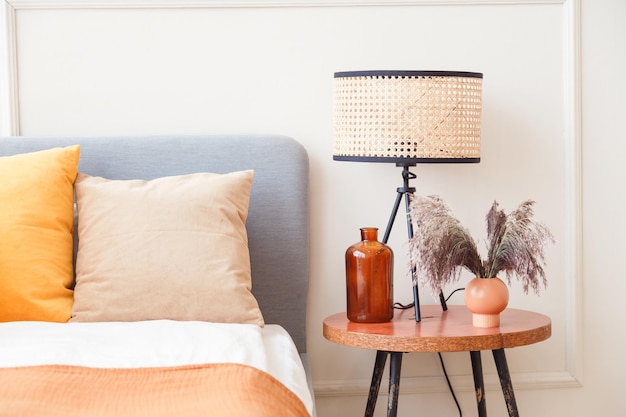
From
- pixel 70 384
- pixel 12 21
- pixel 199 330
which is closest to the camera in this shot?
pixel 70 384

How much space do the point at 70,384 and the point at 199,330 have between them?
0.47 meters

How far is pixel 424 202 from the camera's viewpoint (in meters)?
2.23

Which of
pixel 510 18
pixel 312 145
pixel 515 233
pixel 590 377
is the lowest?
pixel 590 377

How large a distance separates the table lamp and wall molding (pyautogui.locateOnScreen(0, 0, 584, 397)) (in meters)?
0.47

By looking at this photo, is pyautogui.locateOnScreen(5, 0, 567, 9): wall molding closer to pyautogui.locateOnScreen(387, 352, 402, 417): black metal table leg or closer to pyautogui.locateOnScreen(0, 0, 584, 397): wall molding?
pyautogui.locateOnScreen(0, 0, 584, 397): wall molding

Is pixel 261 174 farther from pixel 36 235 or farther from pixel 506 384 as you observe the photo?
pixel 506 384

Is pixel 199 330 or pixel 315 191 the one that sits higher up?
pixel 315 191

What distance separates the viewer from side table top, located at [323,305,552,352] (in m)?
2.13

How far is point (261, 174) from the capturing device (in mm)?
2527

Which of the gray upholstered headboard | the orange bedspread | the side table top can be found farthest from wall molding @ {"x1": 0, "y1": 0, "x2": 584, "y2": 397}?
the orange bedspread

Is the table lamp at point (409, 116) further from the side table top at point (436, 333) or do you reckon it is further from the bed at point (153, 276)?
the bed at point (153, 276)

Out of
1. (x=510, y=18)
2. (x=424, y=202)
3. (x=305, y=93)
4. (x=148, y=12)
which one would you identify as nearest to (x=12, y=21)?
(x=148, y=12)

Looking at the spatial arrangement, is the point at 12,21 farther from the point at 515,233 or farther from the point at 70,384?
the point at 515,233

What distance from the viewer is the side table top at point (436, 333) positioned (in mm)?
2129
